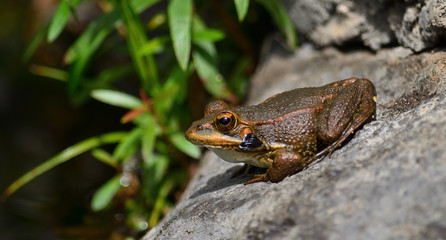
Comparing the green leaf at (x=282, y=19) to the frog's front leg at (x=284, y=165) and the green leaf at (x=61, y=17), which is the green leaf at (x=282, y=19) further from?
the frog's front leg at (x=284, y=165)

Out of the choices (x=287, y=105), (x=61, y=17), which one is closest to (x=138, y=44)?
(x=61, y=17)

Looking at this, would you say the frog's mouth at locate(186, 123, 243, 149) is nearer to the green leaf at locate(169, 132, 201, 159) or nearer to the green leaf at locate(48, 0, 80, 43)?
the green leaf at locate(169, 132, 201, 159)

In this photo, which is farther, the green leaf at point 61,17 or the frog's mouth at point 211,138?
the green leaf at point 61,17

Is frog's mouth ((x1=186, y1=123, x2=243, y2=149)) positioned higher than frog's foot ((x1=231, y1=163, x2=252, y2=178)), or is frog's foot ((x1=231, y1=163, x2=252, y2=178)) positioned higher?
frog's mouth ((x1=186, y1=123, x2=243, y2=149))

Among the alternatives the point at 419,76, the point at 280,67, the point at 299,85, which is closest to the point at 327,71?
the point at 299,85

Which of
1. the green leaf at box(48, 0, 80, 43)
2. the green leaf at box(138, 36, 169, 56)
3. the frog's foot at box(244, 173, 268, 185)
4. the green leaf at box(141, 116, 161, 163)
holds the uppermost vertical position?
the green leaf at box(48, 0, 80, 43)

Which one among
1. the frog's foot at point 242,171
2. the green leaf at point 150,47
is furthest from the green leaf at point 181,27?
the frog's foot at point 242,171

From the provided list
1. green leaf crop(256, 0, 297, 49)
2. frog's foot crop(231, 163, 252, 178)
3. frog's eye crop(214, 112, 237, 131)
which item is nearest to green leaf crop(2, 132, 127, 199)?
frog's foot crop(231, 163, 252, 178)
